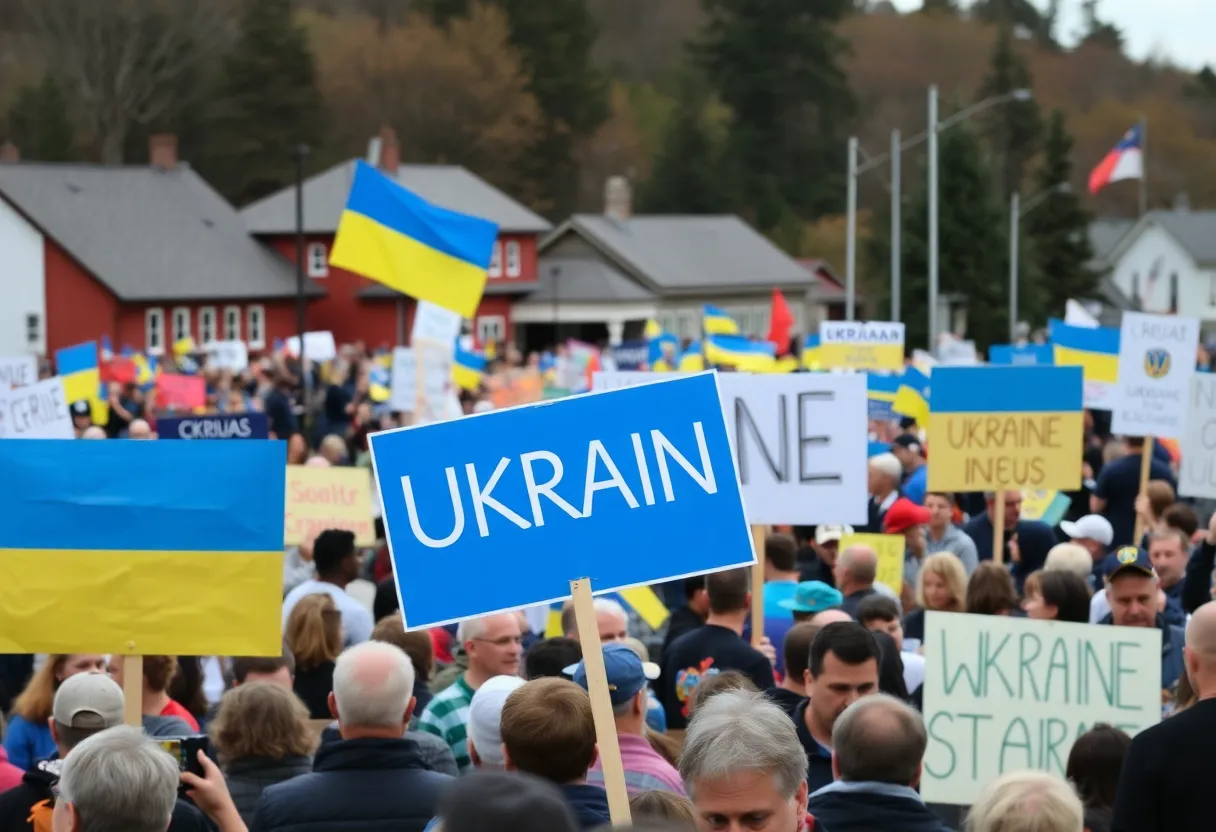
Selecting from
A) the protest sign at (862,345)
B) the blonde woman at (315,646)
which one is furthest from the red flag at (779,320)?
the blonde woman at (315,646)

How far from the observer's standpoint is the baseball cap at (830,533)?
11.7 meters

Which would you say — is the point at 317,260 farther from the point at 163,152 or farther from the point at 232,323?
the point at 163,152

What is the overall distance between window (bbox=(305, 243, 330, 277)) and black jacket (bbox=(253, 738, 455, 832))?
65894 millimetres

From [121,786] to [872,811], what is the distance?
189 cm

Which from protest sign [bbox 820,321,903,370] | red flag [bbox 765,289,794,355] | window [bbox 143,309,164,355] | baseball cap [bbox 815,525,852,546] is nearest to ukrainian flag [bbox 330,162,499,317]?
baseball cap [bbox 815,525,852,546]

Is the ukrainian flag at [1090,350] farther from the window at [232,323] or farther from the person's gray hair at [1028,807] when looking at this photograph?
the window at [232,323]

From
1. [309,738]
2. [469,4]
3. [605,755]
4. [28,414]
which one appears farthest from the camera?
[469,4]

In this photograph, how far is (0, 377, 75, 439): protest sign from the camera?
1298 cm

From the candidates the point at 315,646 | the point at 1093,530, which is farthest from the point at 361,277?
the point at 315,646

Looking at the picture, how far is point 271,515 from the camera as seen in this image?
6656 mm

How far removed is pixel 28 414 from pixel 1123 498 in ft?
23.4

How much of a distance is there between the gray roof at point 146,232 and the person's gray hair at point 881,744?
58354 millimetres

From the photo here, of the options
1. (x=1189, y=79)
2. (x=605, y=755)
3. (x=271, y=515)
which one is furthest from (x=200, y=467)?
(x=1189, y=79)

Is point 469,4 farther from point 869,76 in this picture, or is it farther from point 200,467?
point 200,467
